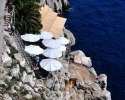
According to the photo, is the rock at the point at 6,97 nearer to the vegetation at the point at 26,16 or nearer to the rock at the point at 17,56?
the rock at the point at 17,56

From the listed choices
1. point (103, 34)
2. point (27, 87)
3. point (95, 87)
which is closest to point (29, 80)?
point (27, 87)

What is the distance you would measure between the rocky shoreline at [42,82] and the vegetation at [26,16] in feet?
12.1

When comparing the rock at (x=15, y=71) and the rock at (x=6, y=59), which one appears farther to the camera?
the rock at (x=6, y=59)

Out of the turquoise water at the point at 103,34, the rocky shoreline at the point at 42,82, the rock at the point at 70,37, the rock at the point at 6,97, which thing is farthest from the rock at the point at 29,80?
the rock at the point at 70,37

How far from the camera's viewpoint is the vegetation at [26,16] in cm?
4475

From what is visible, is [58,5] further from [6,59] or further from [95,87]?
[6,59]

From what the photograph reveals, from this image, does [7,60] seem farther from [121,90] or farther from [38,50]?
[121,90]

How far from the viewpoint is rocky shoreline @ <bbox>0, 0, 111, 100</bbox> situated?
35688mm

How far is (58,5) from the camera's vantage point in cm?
7169

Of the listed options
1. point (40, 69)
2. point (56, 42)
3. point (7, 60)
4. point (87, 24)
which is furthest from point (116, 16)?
point (7, 60)

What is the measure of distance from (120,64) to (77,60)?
10940 mm

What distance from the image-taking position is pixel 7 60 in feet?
123

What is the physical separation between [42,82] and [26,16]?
9.52 m

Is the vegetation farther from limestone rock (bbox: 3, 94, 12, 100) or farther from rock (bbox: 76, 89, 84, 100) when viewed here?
limestone rock (bbox: 3, 94, 12, 100)
